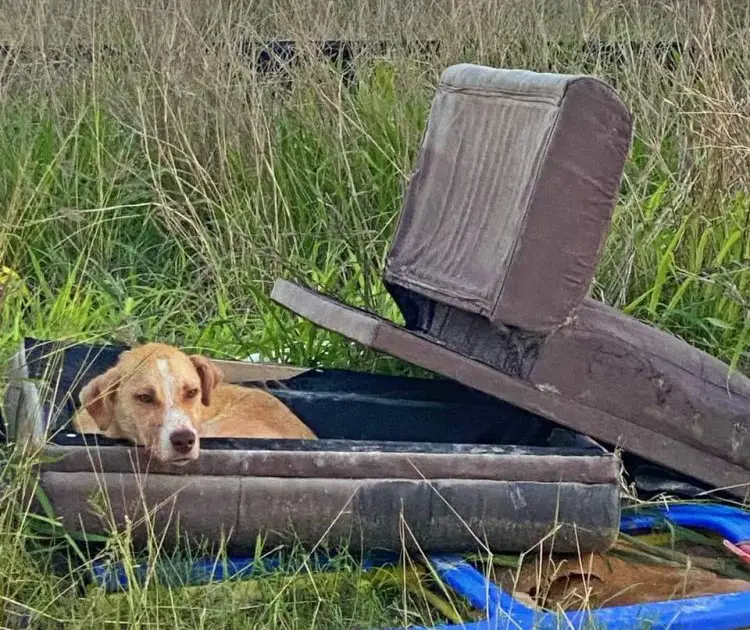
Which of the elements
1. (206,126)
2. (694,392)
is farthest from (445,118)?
(206,126)

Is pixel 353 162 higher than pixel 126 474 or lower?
higher

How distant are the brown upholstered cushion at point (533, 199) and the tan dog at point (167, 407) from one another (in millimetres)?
657

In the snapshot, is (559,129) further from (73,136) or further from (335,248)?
(73,136)

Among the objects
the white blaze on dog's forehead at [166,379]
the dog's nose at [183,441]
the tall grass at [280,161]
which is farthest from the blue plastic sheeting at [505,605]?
the tall grass at [280,161]

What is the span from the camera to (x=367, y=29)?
6.66m

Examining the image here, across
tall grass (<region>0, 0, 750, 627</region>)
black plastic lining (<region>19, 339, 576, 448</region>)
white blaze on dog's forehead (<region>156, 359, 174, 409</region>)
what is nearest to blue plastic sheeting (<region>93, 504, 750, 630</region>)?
white blaze on dog's forehead (<region>156, 359, 174, 409</region>)

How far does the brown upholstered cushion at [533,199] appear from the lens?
3307 millimetres

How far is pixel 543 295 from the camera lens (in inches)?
132

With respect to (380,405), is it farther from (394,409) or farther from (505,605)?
(505,605)

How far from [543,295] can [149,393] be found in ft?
3.43

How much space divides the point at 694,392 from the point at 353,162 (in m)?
2.42

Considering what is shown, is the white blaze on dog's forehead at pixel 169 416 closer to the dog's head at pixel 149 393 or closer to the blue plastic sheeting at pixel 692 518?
the dog's head at pixel 149 393

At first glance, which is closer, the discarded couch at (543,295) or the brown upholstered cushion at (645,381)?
the discarded couch at (543,295)

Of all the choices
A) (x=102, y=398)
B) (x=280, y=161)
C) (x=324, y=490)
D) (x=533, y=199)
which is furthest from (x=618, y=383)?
(x=280, y=161)
